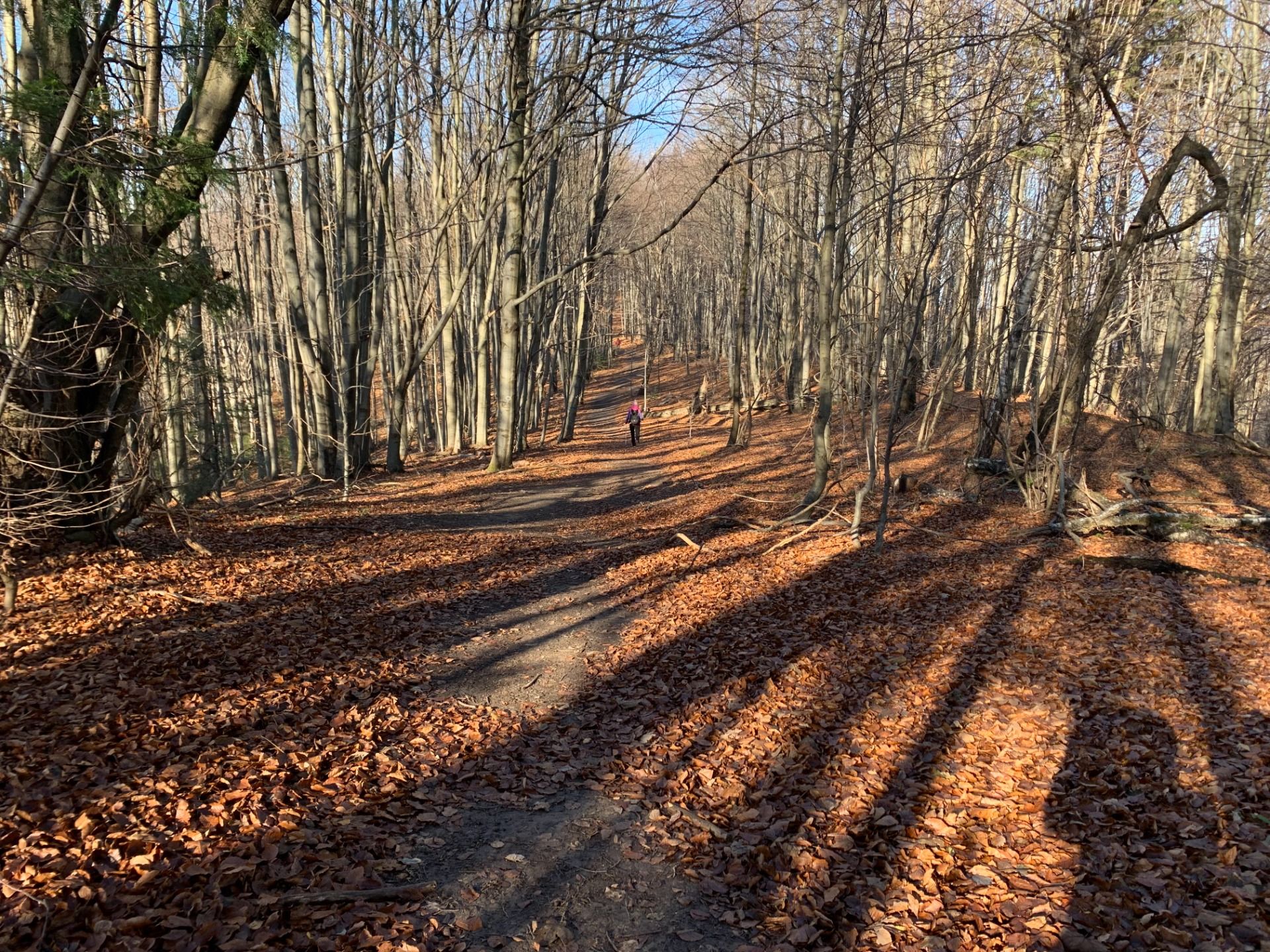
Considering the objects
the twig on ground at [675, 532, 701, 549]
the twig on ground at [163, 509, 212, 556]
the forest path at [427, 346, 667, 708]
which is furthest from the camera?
the twig on ground at [675, 532, 701, 549]

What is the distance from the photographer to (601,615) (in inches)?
302

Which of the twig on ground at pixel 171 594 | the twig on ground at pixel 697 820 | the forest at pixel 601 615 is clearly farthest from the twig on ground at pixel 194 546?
the twig on ground at pixel 697 820

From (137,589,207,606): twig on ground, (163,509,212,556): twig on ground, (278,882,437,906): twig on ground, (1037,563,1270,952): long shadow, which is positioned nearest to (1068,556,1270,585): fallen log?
(1037,563,1270,952): long shadow

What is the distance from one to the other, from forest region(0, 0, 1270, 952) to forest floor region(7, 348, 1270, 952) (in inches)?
1.2

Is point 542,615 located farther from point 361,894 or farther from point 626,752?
point 361,894

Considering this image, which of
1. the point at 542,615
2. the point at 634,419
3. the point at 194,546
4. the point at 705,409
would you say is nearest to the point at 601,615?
the point at 542,615

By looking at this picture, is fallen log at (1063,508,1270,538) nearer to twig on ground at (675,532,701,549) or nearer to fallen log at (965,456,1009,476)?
fallen log at (965,456,1009,476)

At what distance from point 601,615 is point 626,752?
108 inches

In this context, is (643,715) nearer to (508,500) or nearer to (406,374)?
(508,500)

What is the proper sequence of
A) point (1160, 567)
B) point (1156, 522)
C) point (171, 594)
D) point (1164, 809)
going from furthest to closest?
point (1156, 522)
point (1160, 567)
point (171, 594)
point (1164, 809)

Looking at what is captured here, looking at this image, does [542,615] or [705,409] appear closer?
[542,615]

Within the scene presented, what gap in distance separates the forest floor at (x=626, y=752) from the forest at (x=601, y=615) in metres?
0.03

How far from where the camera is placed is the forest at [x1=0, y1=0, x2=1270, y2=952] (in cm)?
343

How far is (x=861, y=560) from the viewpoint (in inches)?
372
